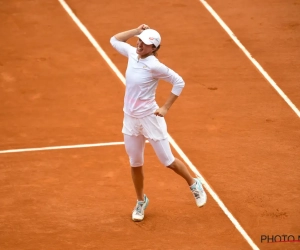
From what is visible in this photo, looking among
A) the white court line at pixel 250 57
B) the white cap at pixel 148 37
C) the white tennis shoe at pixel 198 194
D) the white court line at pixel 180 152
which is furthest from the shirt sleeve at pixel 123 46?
the white court line at pixel 250 57

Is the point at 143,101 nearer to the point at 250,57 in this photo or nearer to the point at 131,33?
the point at 131,33

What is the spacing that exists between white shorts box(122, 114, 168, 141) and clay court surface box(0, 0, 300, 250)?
1.44 metres

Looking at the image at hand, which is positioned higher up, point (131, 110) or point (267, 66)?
point (131, 110)

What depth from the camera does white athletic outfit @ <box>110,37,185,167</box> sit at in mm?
10195

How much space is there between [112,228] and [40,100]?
4.08 m

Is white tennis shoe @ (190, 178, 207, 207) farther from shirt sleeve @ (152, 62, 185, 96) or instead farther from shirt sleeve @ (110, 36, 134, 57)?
shirt sleeve @ (110, 36, 134, 57)

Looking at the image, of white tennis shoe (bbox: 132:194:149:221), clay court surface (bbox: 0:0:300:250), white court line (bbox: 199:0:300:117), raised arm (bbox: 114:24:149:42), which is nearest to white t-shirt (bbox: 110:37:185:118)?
raised arm (bbox: 114:24:149:42)

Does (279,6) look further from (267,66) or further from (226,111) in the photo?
(226,111)

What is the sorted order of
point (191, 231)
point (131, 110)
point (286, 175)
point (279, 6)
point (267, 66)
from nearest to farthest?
1. point (131, 110)
2. point (191, 231)
3. point (286, 175)
4. point (267, 66)
5. point (279, 6)

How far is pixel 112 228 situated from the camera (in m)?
11.1

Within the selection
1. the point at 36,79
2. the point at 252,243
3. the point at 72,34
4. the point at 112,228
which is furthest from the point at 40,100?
the point at 252,243

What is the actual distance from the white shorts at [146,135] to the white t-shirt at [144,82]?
0.11m

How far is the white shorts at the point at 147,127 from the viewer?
10422 mm

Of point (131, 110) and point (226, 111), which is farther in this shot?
point (226, 111)
